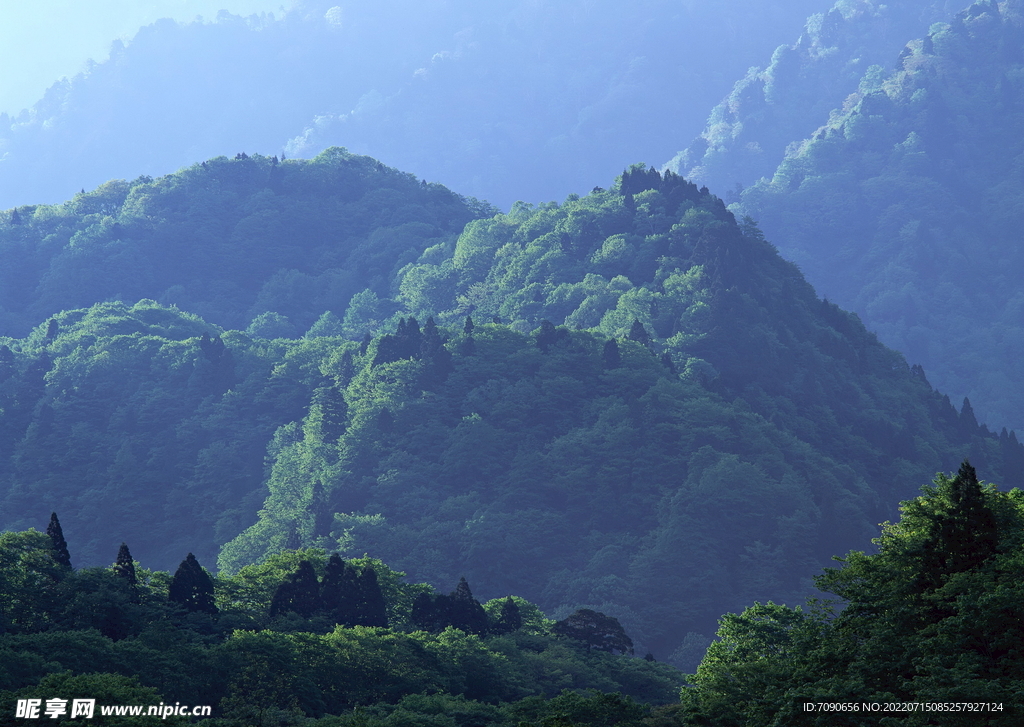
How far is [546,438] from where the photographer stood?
14588 cm

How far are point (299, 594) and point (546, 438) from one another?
2392 inches

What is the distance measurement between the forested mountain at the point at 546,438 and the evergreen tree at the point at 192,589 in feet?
154

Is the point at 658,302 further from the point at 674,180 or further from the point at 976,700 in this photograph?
the point at 976,700

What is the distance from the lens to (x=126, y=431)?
152 meters

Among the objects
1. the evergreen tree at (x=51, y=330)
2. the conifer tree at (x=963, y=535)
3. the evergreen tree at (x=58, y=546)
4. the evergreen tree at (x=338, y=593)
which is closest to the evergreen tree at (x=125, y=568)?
the evergreen tree at (x=58, y=546)

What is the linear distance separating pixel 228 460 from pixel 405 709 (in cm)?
9397

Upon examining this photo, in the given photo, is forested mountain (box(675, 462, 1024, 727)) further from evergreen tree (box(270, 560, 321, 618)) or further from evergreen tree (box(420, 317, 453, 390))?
evergreen tree (box(420, 317, 453, 390))

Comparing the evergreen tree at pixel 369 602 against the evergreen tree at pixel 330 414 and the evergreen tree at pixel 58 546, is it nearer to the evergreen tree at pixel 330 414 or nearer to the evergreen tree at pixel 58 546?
the evergreen tree at pixel 58 546

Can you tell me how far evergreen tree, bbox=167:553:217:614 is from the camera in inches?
3157

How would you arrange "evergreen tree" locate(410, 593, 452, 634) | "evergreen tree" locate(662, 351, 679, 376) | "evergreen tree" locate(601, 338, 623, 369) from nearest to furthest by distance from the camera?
1. "evergreen tree" locate(410, 593, 452, 634)
2. "evergreen tree" locate(601, 338, 623, 369)
3. "evergreen tree" locate(662, 351, 679, 376)

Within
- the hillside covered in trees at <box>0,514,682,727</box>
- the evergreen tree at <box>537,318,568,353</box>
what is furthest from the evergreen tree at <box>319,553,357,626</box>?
the evergreen tree at <box>537,318,568,353</box>

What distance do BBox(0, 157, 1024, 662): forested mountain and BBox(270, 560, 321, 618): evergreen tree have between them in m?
38.5

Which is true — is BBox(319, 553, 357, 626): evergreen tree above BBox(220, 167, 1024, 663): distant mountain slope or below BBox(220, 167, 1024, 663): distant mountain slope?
below

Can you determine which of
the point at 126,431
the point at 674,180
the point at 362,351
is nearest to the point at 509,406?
the point at 362,351
